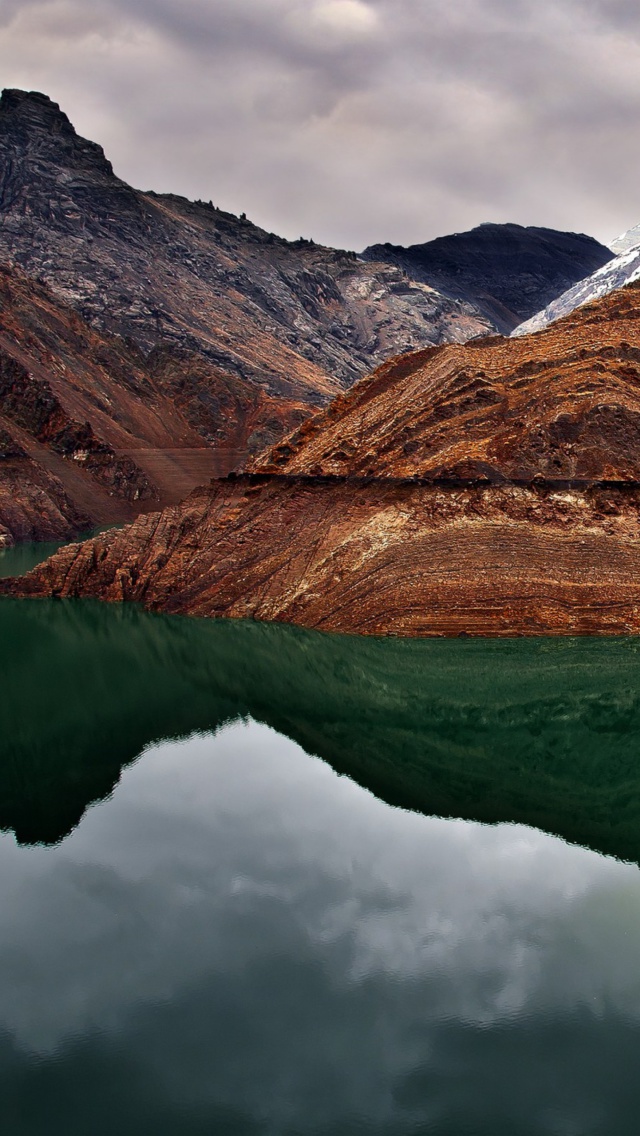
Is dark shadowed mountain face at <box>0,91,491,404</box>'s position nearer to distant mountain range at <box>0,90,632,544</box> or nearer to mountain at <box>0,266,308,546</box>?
distant mountain range at <box>0,90,632,544</box>

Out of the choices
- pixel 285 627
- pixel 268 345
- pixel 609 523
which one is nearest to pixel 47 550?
pixel 285 627

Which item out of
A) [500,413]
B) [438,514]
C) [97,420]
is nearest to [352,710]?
[438,514]

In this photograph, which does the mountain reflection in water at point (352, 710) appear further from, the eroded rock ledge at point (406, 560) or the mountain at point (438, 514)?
the mountain at point (438, 514)

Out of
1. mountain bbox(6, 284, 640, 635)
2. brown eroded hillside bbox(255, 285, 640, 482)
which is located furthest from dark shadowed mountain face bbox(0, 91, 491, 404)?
mountain bbox(6, 284, 640, 635)

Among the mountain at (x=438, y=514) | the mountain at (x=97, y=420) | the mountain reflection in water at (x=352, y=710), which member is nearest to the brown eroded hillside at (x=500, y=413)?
the mountain at (x=438, y=514)

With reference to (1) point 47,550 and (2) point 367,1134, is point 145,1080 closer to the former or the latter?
(2) point 367,1134
